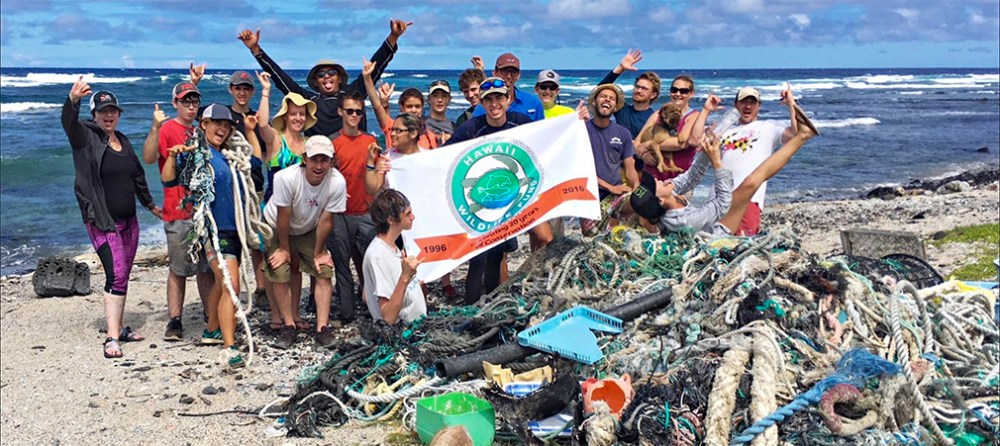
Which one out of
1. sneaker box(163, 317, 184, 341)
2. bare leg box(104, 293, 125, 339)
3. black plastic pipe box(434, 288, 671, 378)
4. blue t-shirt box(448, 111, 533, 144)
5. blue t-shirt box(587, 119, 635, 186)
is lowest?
sneaker box(163, 317, 184, 341)

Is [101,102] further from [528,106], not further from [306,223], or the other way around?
[528,106]

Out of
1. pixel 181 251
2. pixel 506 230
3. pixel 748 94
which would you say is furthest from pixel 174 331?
pixel 748 94

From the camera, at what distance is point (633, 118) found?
8.38 meters

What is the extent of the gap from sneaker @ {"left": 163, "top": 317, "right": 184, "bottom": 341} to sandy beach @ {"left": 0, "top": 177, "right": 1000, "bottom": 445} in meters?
0.08

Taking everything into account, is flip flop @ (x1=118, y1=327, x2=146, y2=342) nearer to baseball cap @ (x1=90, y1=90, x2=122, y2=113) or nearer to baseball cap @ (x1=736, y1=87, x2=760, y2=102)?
baseball cap @ (x1=90, y1=90, x2=122, y2=113)

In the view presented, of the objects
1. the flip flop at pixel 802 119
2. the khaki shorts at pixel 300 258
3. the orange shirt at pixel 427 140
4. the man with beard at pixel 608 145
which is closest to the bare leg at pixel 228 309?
the khaki shorts at pixel 300 258

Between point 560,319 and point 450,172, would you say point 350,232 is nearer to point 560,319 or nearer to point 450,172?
point 450,172

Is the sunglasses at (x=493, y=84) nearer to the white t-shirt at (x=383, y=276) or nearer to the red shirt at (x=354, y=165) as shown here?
the red shirt at (x=354, y=165)

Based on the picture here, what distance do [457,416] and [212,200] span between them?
3039mm

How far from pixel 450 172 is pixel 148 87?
4268cm

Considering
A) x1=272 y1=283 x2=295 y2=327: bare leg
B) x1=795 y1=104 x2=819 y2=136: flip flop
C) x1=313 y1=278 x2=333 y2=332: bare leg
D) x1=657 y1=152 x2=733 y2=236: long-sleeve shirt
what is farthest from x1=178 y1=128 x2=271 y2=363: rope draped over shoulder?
x1=795 y1=104 x2=819 y2=136: flip flop

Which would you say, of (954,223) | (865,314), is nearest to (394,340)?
(865,314)

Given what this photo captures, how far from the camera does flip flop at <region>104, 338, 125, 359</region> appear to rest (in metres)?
6.89

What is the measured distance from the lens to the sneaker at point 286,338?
6.87 meters
